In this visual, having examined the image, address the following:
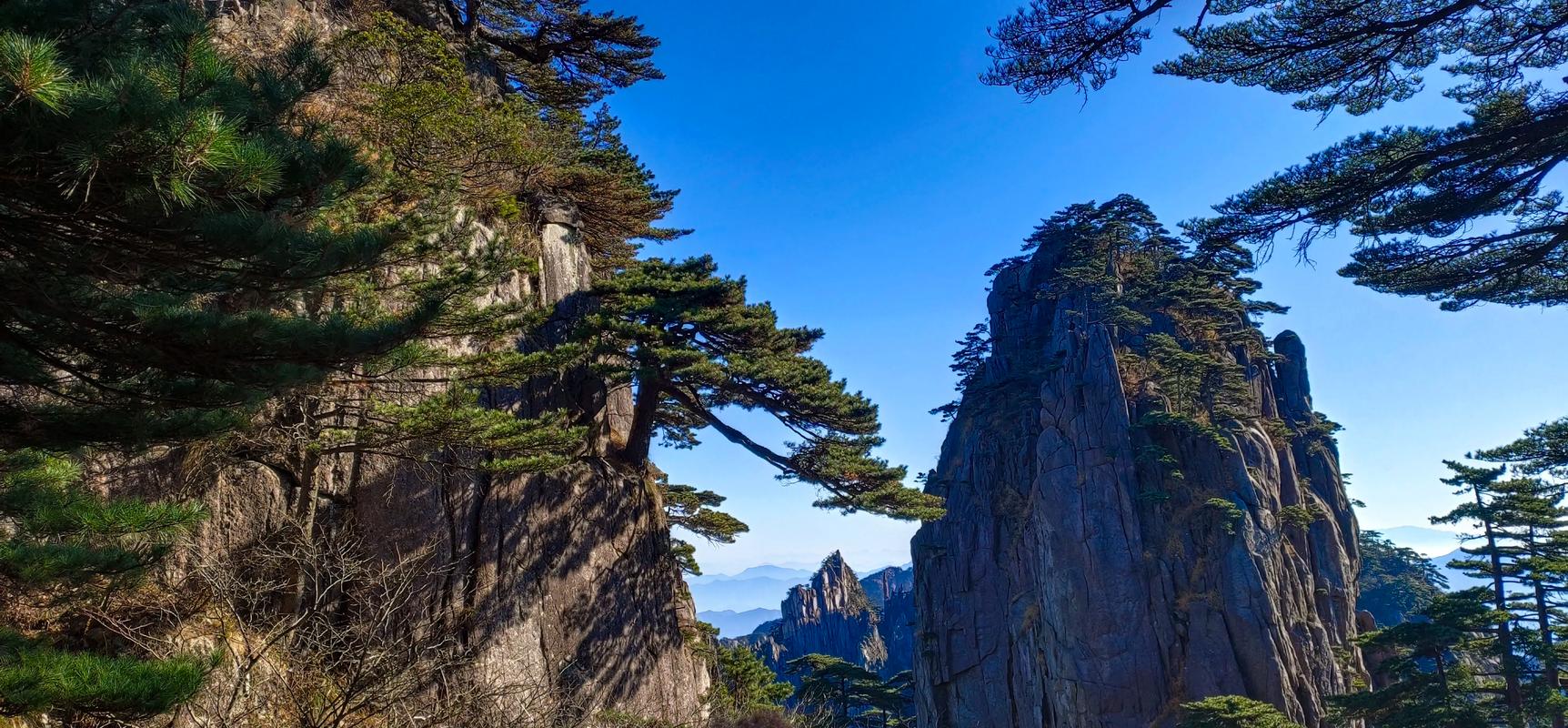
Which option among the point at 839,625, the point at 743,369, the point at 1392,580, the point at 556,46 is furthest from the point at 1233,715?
the point at 839,625

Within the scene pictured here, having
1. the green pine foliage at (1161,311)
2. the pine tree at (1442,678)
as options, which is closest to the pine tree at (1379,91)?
the pine tree at (1442,678)

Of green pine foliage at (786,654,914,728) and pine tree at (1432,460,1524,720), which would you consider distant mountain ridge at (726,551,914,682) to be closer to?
green pine foliage at (786,654,914,728)

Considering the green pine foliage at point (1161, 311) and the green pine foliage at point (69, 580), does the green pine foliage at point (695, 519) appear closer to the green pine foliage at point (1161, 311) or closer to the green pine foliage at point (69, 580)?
the green pine foliage at point (69, 580)

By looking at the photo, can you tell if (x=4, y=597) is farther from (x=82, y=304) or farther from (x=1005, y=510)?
(x=1005, y=510)

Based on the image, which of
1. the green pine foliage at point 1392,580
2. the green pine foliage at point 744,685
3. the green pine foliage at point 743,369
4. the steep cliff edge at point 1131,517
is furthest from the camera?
the green pine foliage at point 1392,580

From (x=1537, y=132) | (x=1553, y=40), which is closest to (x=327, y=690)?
(x=1537, y=132)

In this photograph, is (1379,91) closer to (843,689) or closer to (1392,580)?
(843,689)

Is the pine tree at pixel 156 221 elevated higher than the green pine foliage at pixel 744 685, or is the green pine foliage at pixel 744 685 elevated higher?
the pine tree at pixel 156 221

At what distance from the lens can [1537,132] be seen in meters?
6.00

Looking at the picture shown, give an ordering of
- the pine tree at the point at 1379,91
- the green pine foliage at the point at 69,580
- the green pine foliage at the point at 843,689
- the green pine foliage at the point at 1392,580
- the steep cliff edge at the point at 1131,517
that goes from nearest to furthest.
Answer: the green pine foliage at the point at 69,580 → the pine tree at the point at 1379,91 → the steep cliff edge at the point at 1131,517 → the green pine foliage at the point at 843,689 → the green pine foliage at the point at 1392,580

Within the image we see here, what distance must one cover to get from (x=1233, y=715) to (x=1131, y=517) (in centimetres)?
957

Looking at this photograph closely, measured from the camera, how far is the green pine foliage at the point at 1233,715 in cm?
1953

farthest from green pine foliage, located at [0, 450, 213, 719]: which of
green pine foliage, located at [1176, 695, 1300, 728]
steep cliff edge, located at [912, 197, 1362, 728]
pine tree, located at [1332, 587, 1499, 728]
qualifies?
steep cliff edge, located at [912, 197, 1362, 728]

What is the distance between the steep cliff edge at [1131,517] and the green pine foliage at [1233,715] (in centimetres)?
514
